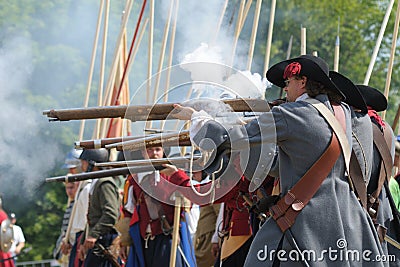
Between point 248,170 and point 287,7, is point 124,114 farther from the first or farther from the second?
point 287,7

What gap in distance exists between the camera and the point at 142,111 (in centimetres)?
461

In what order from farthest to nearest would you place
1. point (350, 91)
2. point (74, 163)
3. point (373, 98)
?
1. point (74, 163)
2. point (373, 98)
3. point (350, 91)

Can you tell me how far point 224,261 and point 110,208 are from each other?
1754 mm

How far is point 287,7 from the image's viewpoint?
1477cm

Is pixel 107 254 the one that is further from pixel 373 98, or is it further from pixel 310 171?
pixel 310 171

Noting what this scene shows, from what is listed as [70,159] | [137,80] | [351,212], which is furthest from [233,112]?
[137,80]

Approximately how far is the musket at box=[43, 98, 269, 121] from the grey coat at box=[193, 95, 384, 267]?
0.26 meters

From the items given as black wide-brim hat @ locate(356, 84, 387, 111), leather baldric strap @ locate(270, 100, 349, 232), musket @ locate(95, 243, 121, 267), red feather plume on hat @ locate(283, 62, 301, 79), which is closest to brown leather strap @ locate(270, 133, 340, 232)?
leather baldric strap @ locate(270, 100, 349, 232)

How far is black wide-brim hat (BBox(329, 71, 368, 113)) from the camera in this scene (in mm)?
4750

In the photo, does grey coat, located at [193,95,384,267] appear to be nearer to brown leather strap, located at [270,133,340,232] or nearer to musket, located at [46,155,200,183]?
brown leather strap, located at [270,133,340,232]

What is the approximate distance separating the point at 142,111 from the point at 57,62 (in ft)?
25.2

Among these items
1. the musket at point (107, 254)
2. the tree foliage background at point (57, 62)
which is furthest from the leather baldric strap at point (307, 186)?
the musket at point (107, 254)

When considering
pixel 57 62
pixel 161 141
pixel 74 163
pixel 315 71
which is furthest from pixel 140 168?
pixel 57 62

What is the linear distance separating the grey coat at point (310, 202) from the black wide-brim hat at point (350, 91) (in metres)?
0.46
